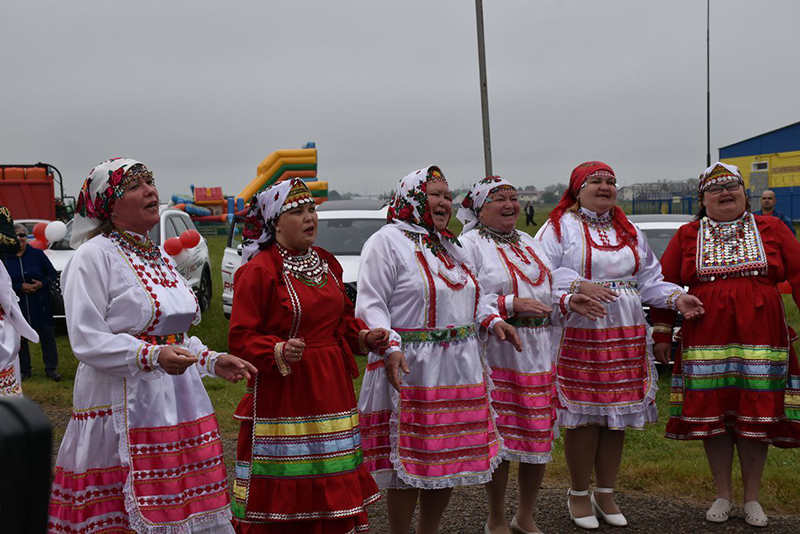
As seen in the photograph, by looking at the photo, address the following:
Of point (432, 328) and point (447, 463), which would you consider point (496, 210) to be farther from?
point (447, 463)

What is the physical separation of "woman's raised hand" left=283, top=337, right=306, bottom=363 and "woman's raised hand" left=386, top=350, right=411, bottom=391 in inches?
20.6

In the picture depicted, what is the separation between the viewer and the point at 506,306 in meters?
4.52

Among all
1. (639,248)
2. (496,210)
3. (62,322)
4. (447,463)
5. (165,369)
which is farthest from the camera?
(62,322)

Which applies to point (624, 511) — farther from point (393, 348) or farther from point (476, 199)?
point (393, 348)

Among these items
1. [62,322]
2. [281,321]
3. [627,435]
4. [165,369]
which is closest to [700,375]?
[627,435]

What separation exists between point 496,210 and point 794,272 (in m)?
1.81

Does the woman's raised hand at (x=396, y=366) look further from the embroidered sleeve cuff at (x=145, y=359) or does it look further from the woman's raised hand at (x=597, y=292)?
the woman's raised hand at (x=597, y=292)

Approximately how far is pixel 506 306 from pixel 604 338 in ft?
2.67

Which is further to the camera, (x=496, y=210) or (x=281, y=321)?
(x=496, y=210)

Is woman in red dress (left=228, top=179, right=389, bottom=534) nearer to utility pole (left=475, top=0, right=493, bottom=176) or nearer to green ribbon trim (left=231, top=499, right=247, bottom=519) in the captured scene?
green ribbon trim (left=231, top=499, right=247, bottom=519)

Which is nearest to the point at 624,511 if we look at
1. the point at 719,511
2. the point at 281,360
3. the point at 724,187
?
the point at 719,511

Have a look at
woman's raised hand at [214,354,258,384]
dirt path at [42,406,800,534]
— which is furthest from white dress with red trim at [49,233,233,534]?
dirt path at [42,406,800,534]

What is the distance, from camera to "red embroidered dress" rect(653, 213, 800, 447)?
496 centimetres

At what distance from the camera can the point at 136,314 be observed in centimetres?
343
